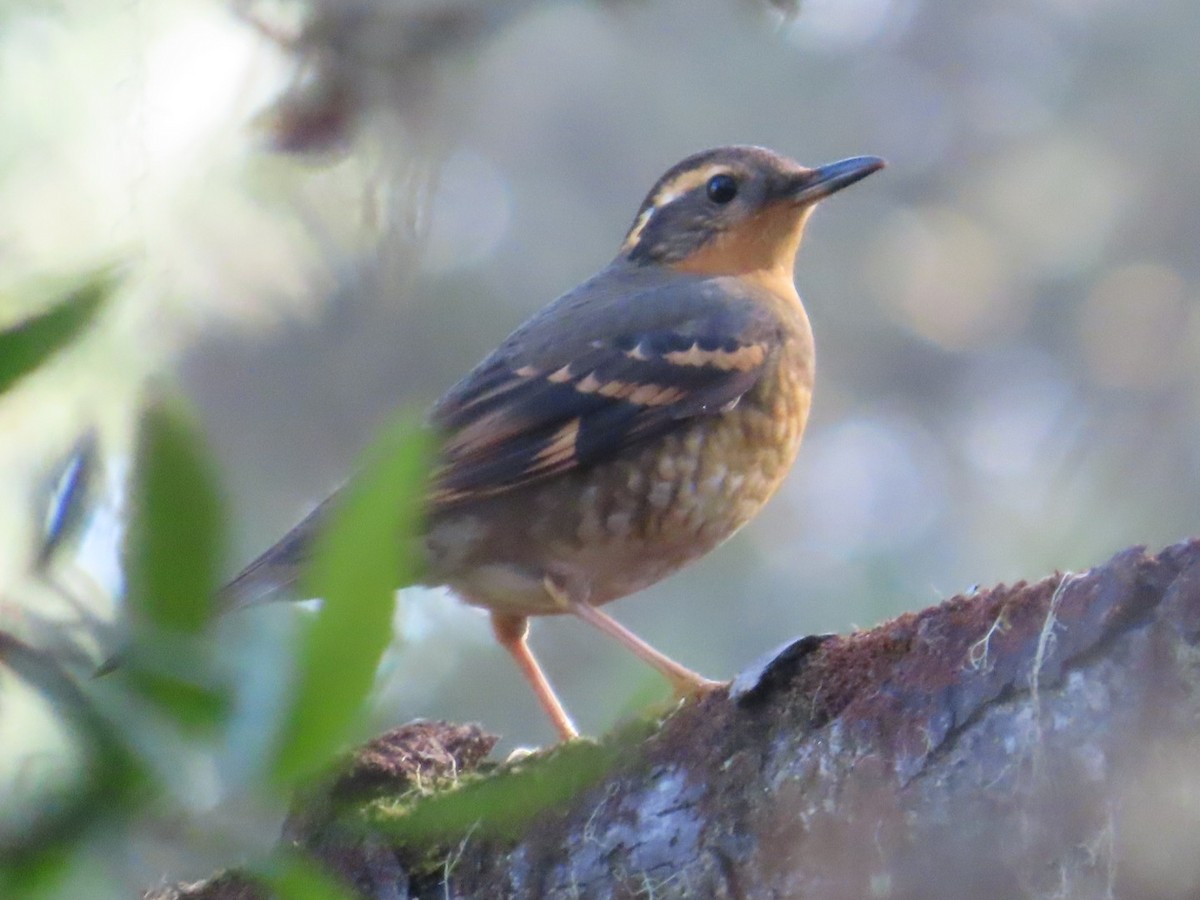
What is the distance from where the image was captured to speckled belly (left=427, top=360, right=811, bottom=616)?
4418mm

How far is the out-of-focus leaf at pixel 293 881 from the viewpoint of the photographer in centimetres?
116

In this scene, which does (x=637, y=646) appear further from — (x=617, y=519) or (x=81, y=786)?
(x=81, y=786)

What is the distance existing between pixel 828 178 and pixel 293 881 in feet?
14.5

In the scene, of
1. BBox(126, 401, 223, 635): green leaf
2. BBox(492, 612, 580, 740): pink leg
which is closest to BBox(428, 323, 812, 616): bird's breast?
BBox(492, 612, 580, 740): pink leg

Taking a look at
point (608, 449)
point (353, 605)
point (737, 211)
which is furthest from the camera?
point (737, 211)

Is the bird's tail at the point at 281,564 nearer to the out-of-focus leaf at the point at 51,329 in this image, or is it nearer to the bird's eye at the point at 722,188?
the out-of-focus leaf at the point at 51,329

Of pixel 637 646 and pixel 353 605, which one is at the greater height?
pixel 353 605

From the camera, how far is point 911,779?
2.57 metres

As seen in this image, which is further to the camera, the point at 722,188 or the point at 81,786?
the point at 722,188

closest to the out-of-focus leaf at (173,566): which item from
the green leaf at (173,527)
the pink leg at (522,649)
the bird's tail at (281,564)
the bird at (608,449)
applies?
the green leaf at (173,527)

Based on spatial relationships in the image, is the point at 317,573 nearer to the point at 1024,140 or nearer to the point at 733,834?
the point at 733,834

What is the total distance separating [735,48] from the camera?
13.6 meters

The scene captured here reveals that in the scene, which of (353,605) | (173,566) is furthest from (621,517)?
(353,605)

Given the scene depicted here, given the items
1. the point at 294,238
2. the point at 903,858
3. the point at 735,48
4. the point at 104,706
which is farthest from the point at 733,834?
the point at 735,48
